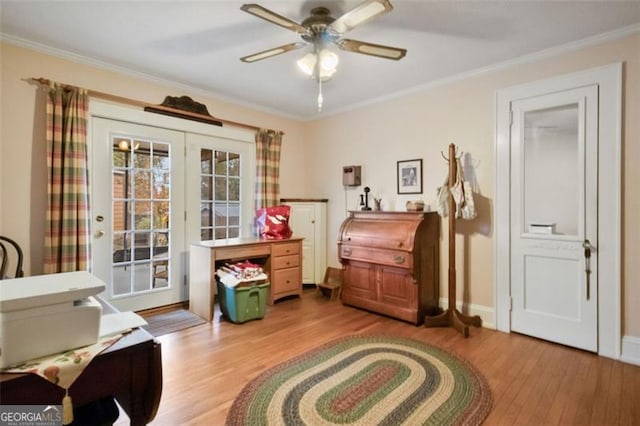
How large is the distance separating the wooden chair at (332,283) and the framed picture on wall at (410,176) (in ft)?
4.22

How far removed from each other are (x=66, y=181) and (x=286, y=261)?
2.29m

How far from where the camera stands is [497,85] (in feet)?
9.84

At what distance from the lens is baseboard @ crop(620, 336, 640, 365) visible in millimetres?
2342

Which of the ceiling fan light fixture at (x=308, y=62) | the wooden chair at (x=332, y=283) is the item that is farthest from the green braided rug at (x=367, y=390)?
the ceiling fan light fixture at (x=308, y=62)

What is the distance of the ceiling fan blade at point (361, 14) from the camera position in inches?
63.4

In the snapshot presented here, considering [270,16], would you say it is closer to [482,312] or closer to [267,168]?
[267,168]

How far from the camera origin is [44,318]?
0.90 meters

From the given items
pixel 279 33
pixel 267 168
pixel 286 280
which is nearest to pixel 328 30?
pixel 279 33

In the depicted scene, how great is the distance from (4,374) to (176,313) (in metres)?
2.76

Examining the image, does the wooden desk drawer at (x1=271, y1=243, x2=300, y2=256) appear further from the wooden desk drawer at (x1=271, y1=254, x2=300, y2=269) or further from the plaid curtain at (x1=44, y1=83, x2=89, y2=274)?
the plaid curtain at (x1=44, y1=83, x2=89, y2=274)

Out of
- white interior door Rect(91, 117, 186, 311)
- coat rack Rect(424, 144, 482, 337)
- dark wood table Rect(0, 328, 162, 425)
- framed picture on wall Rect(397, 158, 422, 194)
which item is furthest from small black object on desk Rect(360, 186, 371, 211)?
dark wood table Rect(0, 328, 162, 425)

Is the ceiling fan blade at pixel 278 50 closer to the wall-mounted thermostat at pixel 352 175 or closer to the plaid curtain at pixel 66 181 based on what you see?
the plaid curtain at pixel 66 181

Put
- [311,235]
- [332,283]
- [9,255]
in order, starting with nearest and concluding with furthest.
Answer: [9,255] < [332,283] < [311,235]

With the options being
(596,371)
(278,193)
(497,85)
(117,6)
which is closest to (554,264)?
(596,371)
